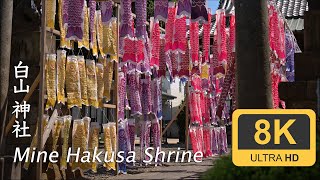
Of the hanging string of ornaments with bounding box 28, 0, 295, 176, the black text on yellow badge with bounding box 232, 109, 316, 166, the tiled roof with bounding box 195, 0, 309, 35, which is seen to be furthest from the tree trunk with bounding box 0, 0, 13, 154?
the tiled roof with bounding box 195, 0, 309, 35

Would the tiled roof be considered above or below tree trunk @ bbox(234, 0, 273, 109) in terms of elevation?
above

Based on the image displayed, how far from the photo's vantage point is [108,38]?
35.5 ft

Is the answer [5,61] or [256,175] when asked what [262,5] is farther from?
[5,61]

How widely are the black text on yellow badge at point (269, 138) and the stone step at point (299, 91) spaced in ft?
4.40

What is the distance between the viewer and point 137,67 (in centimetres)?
1192

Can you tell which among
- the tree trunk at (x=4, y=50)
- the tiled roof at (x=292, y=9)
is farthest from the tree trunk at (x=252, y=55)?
the tiled roof at (x=292, y=9)

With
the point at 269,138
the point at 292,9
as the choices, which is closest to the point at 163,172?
the point at 269,138

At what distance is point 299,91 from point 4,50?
204 inches

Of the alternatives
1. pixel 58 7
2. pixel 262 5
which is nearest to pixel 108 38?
pixel 58 7

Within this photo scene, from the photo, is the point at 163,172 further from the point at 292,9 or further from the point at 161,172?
the point at 292,9

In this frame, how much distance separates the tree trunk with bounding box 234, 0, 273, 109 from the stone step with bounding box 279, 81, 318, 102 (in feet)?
3.95

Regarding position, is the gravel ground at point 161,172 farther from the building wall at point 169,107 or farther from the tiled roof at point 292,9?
the building wall at point 169,107

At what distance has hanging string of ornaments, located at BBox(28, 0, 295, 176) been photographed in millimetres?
9469

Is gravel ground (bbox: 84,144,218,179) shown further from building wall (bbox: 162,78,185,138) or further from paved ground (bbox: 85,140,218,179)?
building wall (bbox: 162,78,185,138)
